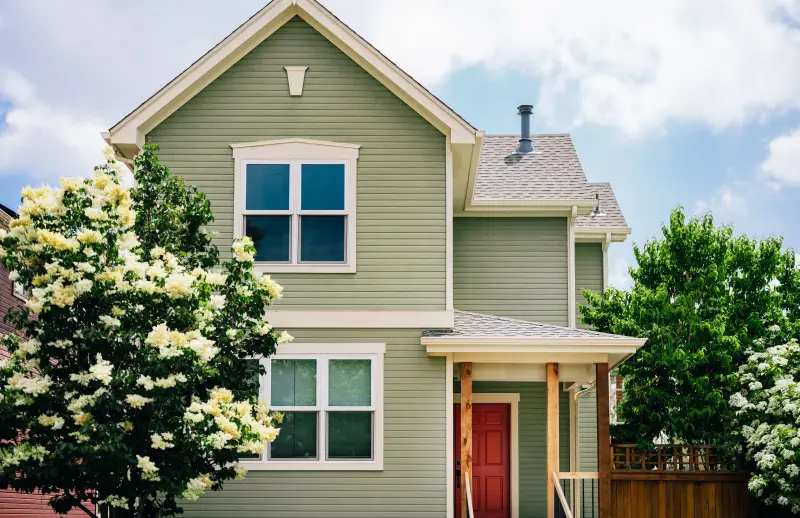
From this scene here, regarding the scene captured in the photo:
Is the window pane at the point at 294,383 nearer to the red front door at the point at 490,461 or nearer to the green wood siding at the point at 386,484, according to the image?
the green wood siding at the point at 386,484

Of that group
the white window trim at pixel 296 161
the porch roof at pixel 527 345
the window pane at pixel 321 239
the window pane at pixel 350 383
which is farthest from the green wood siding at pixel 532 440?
the white window trim at pixel 296 161

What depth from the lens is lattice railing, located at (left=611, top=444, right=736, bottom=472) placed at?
52.7ft

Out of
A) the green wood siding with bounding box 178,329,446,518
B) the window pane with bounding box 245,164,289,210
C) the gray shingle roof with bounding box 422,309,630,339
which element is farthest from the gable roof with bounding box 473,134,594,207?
the green wood siding with bounding box 178,329,446,518

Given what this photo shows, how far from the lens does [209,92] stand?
47.9ft

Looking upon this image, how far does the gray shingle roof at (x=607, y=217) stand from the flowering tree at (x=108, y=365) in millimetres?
9510

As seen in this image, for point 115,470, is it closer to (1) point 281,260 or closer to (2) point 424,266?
(1) point 281,260

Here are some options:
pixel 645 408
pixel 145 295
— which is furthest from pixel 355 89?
pixel 645 408

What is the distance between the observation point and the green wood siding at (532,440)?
1738cm

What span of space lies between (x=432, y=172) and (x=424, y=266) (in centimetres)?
139

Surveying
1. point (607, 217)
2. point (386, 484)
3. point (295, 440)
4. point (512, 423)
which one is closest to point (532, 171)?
point (607, 217)

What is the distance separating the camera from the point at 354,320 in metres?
14.0

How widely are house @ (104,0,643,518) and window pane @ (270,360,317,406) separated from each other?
0.02 metres

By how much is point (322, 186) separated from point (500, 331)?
332 cm

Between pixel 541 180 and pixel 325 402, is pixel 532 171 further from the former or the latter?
pixel 325 402
